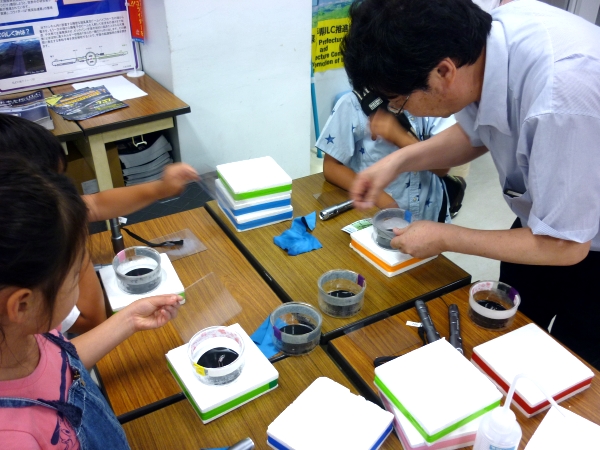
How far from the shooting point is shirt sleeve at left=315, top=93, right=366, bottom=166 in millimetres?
1752

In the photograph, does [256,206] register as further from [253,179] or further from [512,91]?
[512,91]

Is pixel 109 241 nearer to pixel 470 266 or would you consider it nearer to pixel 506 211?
pixel 470 266

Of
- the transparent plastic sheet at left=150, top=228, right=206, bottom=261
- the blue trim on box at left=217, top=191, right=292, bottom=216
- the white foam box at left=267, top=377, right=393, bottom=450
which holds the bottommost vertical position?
the transparent plastic sheet at left=150, top=228, right=206, bottom=261

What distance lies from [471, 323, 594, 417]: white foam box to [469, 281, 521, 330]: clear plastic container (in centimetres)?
6

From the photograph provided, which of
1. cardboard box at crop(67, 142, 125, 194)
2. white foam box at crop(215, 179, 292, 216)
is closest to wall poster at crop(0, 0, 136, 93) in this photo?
cardboard box at crop(67, 142, 125, 194)

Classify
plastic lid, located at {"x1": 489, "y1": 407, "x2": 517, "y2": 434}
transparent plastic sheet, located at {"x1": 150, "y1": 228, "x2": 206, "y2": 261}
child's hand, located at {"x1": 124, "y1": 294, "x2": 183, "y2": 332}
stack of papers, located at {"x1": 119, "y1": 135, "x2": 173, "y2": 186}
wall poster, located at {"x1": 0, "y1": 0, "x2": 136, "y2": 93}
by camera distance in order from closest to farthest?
1. plastic lid, located at {"x1": 489, "y1": 407, "x2": 517, "y2": 434}
2. child's hand, located at {"x1": 124, "y1": 294, "x2": 183, "y2": 332}
3. transparent plastic sheet, located at {"x1": 150, "y1": 228, "x2": 206, "y2": 261}
4. wall poster, located at {"x1": 0, "y1": 0, "x2": 136, "y2": 93}
5. stack of papers, located at {"x1": 119, "y1": 135, "x2": 173, "y2": 186}

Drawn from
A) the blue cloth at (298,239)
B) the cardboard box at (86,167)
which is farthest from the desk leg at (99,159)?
the blue cloth at (298,239)

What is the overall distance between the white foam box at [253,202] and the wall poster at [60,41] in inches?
61.9

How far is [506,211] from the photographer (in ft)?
10.5

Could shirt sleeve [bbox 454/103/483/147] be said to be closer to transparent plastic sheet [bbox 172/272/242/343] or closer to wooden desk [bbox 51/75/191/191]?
transparent plastic sheet [bbox 172/272/242/343]

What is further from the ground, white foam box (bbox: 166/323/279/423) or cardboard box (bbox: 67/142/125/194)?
white foam box (bbox: 166/323/279/423)

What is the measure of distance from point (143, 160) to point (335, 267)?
5.19 feet

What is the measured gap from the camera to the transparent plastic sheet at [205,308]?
1.17 meters

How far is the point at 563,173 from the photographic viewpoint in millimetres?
940
